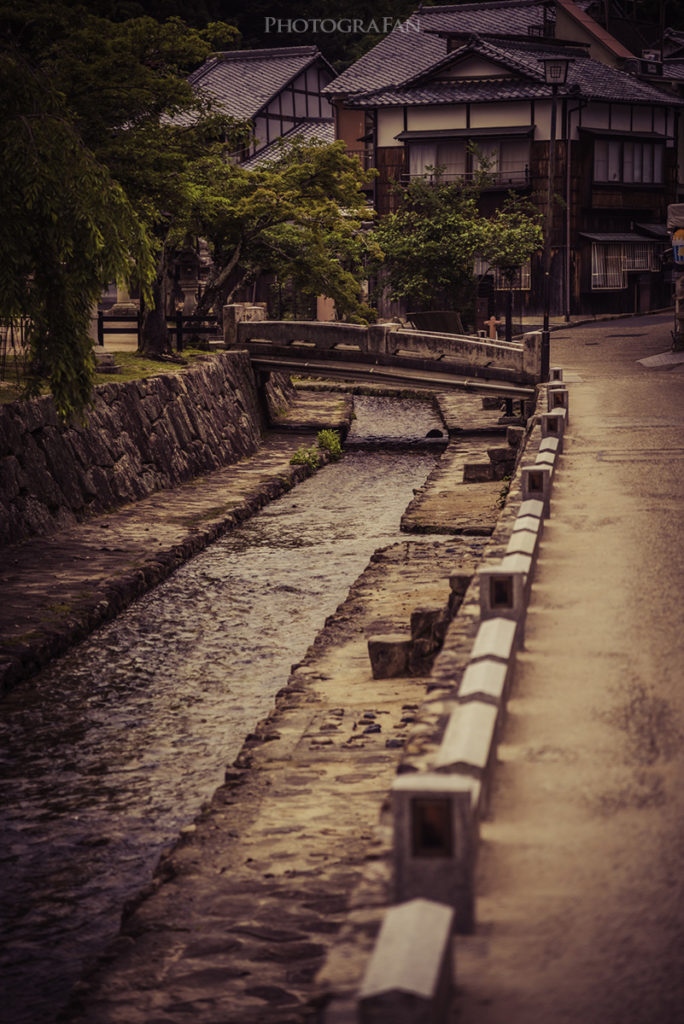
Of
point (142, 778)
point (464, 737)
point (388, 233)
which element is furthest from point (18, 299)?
point (388, 233)

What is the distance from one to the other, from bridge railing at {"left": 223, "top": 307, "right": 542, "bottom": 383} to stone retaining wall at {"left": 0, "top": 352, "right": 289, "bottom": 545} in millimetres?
2462

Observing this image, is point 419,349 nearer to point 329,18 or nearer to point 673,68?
point 673,68

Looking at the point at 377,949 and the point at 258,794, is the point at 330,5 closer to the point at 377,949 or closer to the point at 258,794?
the point at 258,794

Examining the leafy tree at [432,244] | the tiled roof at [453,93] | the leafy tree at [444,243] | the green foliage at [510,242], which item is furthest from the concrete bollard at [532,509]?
the tiled roof at [453,93]

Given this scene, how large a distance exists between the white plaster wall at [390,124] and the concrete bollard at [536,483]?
42410 millimetres

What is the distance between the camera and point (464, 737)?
595 cm

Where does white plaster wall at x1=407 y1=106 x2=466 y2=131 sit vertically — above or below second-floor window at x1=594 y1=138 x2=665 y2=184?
above

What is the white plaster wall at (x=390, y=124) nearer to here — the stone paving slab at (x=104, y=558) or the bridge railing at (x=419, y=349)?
the bridge railing at (x=419, y=349)

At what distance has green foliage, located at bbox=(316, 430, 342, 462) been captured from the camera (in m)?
31.9

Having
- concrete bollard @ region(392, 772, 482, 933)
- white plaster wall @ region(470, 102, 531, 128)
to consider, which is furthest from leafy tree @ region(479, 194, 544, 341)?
concrete bollard @ region(392, 772, 482, 933)

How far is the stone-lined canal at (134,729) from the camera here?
877cm

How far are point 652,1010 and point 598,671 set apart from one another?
393 cm

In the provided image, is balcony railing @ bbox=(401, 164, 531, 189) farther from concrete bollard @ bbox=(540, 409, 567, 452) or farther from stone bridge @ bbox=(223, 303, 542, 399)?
concrete bollard @ bbox=(540, 409, 567, 452)

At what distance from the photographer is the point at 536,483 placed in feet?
43.5
